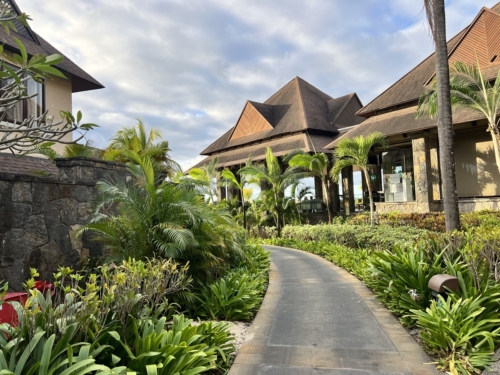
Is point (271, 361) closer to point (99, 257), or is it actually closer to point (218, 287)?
point (218, 287)

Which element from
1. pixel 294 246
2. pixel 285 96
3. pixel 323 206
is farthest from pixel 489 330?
pixel 285 96

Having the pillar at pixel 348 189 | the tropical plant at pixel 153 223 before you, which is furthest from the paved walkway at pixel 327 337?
the pillar at pixel 348 189

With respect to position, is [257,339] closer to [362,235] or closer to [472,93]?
[362,235]

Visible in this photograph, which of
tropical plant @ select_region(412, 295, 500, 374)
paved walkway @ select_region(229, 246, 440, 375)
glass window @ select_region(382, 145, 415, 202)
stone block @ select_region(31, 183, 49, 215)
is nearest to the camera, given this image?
tropical plant @ select_region(412, 295, 500, 374)

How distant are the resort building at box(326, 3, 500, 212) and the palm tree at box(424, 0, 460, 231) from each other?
6235 mm

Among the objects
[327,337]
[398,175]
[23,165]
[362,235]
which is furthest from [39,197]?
[398,175]

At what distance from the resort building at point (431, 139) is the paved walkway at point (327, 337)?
32.3 ft

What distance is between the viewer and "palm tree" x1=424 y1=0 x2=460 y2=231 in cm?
847

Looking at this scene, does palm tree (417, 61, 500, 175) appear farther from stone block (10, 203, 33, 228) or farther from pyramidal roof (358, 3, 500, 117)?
stone block (10, 203, 33, 228)

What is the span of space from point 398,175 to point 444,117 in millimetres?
9991

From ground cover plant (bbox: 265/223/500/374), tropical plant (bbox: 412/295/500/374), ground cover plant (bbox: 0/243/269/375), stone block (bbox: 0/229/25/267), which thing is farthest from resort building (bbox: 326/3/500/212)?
stone block (bbox: 0/229/25/267)

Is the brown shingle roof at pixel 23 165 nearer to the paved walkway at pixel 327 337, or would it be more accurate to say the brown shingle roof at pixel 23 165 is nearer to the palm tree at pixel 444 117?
the paved walkway at pixel 327 337

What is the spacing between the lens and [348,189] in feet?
70.6

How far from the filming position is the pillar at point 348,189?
69.5ft
